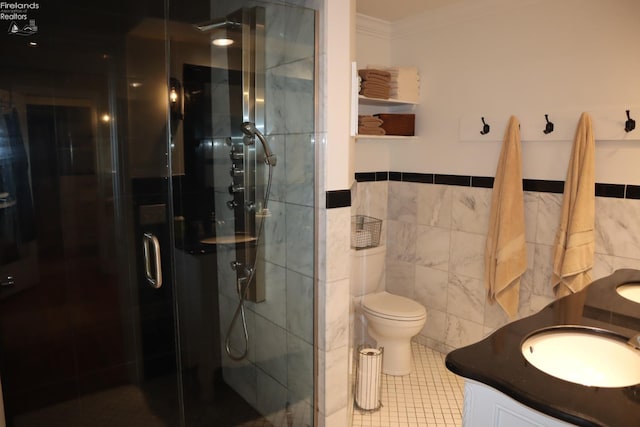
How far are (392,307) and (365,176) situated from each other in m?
1.01

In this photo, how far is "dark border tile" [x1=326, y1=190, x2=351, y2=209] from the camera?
208 centimetres

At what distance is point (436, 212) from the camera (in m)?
3.28

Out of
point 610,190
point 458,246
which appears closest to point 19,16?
point 458,246

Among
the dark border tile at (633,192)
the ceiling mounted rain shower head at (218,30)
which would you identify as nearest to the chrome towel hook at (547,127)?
the dark border tile at (633,192)

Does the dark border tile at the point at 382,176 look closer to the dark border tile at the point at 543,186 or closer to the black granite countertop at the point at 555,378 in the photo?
the dark border tile at the point at 543,186

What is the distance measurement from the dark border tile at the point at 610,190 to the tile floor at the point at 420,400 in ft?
4.67

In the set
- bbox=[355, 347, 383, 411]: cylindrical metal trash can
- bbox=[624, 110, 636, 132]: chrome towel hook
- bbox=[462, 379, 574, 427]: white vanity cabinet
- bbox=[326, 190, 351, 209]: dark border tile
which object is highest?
bbox=[624, 110, 636, 132]: chrome towel hook

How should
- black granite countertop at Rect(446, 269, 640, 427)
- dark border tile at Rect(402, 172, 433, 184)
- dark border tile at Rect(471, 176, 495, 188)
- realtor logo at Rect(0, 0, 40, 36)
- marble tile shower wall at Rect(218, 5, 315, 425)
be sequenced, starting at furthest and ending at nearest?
dark border tile at Rect(402, 172, 433, 184), dark border tile at Rect(471, 176, 495, 188), marble tile shower wall at Rect(218, 5, 315, 425), realtor logo at Rect(0, 0, 40, 36), black granite countertop at Rect(446, 269, 640, 427)

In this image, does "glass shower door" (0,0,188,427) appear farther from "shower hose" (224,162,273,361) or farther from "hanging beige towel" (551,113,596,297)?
"hanging beige towel" (551,113,596,297)

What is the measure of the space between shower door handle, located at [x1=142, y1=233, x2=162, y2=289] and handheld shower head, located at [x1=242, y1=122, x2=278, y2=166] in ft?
2.36

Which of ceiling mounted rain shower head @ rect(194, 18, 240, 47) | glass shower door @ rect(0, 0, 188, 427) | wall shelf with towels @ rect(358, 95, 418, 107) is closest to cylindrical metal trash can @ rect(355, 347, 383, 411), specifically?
glass shower door @ rect(0, 0, 188, 427)

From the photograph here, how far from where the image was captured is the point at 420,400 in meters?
2.75

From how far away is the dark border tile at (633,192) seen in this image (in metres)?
2.33

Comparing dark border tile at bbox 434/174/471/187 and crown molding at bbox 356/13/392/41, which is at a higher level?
crown molding at bbox 356/13/392/41
